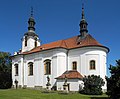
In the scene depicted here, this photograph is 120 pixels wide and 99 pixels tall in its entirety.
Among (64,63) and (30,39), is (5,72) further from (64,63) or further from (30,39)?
(64,63)

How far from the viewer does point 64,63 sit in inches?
1506

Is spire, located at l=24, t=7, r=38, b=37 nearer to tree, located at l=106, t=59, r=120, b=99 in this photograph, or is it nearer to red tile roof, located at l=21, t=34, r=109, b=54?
red tile roof, located at l=21, t=34, r=109, b=54

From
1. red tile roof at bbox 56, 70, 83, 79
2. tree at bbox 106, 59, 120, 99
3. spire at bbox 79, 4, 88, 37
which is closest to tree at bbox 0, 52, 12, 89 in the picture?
red tile roof at bbox 56, 70, 83, 79

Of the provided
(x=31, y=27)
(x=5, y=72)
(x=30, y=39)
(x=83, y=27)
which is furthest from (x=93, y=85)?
(x=5, y=72)

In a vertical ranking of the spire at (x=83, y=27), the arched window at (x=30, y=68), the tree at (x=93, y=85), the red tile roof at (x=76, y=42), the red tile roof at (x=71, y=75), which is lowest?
the tree at (x=93, y=85)

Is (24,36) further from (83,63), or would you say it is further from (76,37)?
(83,63)

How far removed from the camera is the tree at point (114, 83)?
22172mm

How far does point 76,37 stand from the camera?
135ft

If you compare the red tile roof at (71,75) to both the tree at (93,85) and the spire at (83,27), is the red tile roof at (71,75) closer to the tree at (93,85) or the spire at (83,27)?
the tree at (93,85)

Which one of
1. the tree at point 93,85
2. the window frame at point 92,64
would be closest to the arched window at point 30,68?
the window frame at point 92,64

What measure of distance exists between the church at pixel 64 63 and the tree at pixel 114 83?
1122 cm

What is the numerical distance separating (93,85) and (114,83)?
9682mm

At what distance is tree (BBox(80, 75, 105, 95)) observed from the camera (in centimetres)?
3196

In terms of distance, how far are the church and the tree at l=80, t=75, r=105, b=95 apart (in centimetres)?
175
